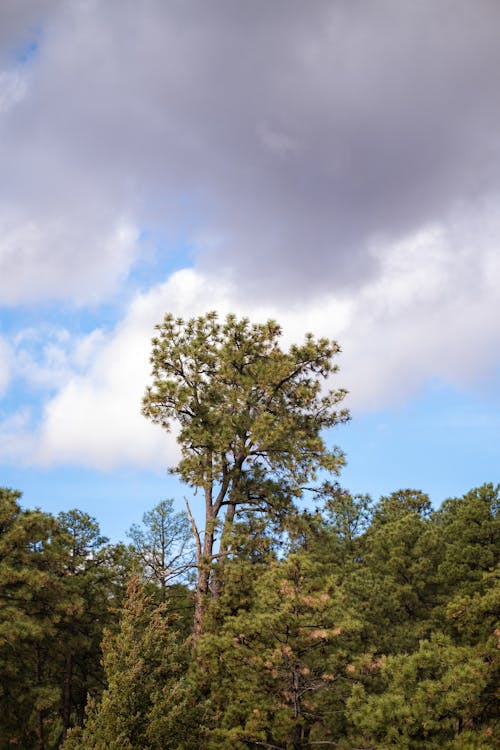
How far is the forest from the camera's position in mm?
14812

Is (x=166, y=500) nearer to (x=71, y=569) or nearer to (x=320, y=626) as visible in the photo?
(x=71, y=569)

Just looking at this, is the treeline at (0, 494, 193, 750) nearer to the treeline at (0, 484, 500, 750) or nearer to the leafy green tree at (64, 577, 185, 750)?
the treeline at (0, 484, 500, 750)

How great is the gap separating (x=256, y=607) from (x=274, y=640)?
192 centimetres

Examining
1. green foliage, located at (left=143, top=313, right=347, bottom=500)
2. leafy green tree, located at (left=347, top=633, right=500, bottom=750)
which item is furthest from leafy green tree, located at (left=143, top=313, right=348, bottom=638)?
leafy green tree, located at (left=347, top=633, right=500, bottom=750)

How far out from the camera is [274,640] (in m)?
16.0

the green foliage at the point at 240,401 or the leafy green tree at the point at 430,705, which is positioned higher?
the green foliage at the point at 240,401

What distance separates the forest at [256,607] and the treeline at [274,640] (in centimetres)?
6

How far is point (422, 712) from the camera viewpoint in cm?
1458

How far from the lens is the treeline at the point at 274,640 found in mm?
14570

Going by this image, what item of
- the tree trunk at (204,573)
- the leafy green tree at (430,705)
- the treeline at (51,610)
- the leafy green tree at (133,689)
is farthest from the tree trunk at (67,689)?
the leafy green tree at (430,705)

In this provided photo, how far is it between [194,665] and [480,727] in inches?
296

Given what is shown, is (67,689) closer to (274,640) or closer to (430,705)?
(274,640)

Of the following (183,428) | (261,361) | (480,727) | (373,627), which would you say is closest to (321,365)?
(261,361)

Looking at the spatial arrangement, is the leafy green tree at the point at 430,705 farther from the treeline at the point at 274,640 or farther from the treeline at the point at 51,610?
the treeline at the point at 51,610
